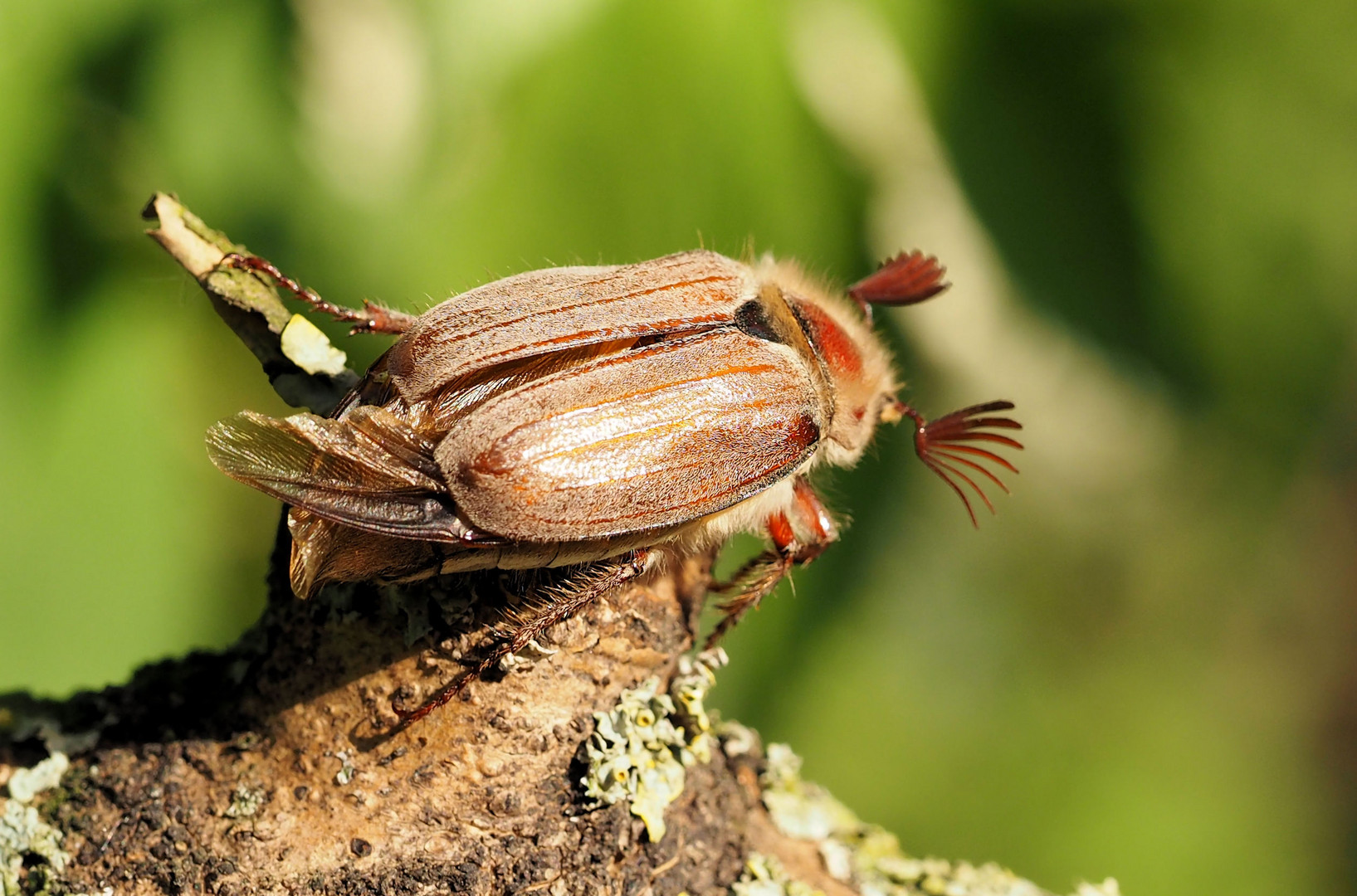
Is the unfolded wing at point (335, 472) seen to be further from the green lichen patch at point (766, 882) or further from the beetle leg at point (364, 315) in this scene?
the green lichen patch at point (766, 882)

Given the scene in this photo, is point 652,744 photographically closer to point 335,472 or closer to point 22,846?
point 335,472

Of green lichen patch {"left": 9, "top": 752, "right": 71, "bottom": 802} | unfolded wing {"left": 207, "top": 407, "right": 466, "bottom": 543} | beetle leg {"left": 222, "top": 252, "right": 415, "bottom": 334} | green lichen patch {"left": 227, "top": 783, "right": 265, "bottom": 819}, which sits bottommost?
green lichen patch {"left": 9, "top": 752, "right": 71, "bottom": 802}

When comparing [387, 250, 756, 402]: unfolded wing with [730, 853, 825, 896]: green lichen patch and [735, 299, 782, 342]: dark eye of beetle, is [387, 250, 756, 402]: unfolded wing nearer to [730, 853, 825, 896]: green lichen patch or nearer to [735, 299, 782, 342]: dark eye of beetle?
[735, 299, 782, 342]: dark eye of beetle

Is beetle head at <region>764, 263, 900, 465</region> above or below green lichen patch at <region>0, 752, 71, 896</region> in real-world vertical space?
above

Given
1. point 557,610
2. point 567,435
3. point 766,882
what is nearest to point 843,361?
point 567,435

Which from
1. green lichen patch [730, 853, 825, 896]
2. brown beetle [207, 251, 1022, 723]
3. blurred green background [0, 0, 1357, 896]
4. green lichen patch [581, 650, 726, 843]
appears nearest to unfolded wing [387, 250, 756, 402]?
brown beetle [207, 251, 1022, 723]

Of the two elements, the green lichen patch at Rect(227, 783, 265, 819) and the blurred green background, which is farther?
the blurred green background
